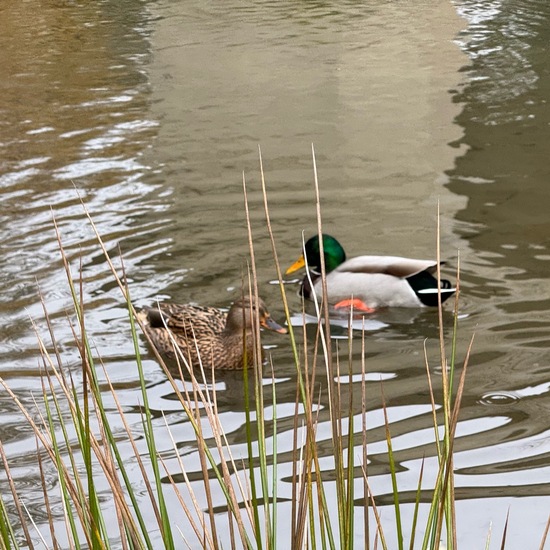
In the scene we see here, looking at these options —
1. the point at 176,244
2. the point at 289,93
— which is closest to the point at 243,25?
the point at 289,93

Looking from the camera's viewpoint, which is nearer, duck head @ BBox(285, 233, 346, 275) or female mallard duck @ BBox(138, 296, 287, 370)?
female mallard duck @ BBox(138, 296, 287, 370)

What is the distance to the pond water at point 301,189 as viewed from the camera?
452cm

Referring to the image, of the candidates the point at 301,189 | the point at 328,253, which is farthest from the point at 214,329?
the point at 301,189

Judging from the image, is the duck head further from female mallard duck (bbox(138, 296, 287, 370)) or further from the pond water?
female mallard duck (bbox(138, 296, 287, 370))

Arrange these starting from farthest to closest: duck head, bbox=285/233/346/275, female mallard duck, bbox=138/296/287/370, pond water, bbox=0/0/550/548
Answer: duck head, bbox=285/233/346/275, female mallard duck, bbox=138/296/287/370, pond water, bbox=0/0/550/548

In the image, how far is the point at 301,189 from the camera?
26.1ft

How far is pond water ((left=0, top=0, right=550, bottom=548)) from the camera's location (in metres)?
4.52

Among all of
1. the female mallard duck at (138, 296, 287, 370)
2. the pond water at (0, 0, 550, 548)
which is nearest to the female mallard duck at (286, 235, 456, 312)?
the pond water at (0, 0, 550, 548)

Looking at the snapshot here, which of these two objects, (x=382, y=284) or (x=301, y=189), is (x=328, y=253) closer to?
(x=382, y=284)

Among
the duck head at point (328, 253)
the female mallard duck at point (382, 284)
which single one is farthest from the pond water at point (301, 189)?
the duck head at point (328, 253)

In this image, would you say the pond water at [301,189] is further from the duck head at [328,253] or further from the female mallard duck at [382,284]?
the duck head at [328,253]

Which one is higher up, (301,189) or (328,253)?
(328,253)

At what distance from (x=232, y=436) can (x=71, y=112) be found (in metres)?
7.34

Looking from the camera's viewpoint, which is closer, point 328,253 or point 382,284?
point 382,284
